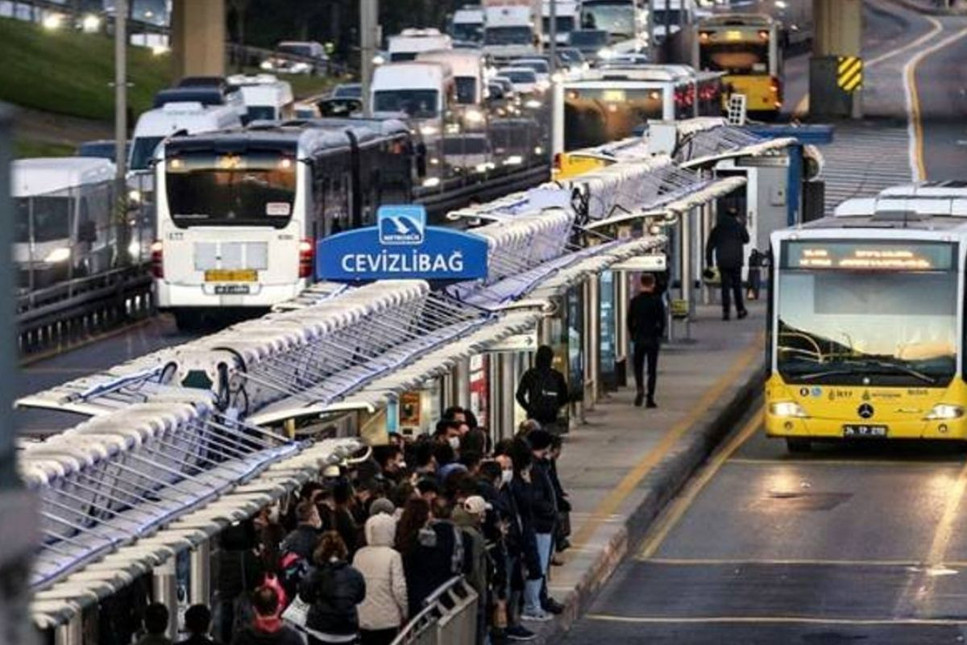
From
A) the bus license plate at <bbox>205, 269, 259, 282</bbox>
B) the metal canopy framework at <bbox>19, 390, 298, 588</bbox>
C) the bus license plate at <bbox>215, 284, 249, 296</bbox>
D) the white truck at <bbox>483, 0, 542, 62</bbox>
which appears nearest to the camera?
the metal canopy framework at <bbox>19, 390, 298, 588</bbox>

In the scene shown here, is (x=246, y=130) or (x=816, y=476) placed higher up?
(x=246, y=130)

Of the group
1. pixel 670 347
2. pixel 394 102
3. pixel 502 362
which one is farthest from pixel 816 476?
pixel 394 102

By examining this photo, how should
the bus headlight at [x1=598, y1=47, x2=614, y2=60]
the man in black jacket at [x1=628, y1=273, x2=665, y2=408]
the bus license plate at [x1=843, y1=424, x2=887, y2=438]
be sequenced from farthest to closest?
the bus headlight at [x1=598, y1=47, x2=614, y2=60] → the man in black jacket at [x1=628, y1=273, x2=665, y2=408] → the bus license plate at [x1=843, y1=424, x2=887, y2=438]

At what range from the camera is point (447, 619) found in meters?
14.6

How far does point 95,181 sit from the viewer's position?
43.6 m

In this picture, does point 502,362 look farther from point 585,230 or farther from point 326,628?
point 326,628

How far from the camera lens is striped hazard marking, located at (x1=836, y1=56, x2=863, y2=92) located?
297 ft

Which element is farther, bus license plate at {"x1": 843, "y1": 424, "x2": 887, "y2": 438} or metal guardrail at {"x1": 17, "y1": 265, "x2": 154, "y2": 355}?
metal guardrail at {"x1": 17, "y1": 265, "x2": 154, "y2": 355}

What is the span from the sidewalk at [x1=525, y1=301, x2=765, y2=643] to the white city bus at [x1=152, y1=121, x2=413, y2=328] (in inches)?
219

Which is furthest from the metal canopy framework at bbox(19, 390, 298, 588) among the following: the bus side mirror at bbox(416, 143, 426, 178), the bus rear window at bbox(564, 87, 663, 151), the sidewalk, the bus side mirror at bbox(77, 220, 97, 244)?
the bus rear window at bbox(564, 87, 663, 151)

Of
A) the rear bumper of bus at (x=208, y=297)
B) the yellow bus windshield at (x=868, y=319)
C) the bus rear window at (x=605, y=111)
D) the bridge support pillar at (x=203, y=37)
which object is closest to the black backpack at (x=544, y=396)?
the yellow bus windshield at (x=868, y=319)

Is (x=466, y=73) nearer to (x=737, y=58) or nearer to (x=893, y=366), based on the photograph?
(x=737, y=58)

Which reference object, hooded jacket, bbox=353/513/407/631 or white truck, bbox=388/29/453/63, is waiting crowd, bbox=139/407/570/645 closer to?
hooded jacket, bbox=353/513/407/631

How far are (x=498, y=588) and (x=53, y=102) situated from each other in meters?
69.2
